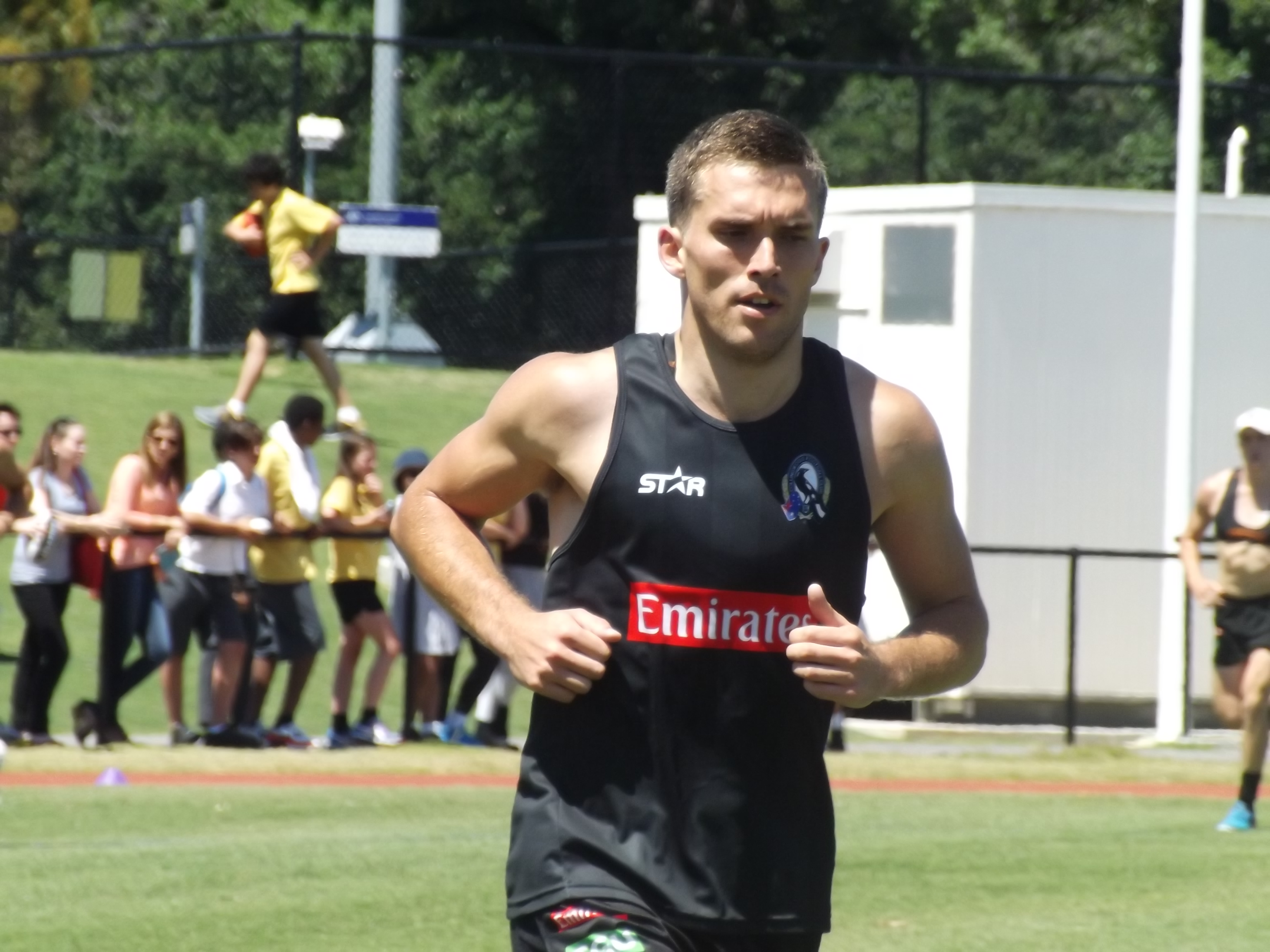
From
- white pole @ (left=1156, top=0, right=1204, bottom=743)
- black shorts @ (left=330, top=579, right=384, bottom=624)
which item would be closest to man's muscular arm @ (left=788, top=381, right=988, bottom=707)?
black shorts @ (left=330, top=579, right=384, bottom=624)

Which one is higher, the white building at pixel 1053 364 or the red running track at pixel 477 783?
the white building at pixel 1053 364

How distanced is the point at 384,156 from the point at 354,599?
29.3ft

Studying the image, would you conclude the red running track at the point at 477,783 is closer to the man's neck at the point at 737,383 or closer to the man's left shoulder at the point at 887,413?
the man's left shoulder at the point at 887,413

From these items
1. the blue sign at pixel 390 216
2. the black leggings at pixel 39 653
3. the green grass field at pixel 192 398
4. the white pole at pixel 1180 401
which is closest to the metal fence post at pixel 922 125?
the blue sign at pixel 390 216

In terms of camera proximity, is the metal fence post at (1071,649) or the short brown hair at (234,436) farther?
the metal fence post at (1071,649)

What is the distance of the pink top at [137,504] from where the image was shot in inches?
481

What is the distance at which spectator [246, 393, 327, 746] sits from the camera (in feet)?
41.4

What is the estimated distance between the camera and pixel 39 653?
39.5 feet

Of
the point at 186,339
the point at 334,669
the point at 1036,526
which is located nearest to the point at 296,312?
the point at 334,669

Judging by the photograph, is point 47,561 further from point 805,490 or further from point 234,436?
point 805,490

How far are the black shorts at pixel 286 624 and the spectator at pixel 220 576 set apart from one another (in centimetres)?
18

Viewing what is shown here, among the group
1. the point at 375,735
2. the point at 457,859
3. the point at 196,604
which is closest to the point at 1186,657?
the point at 375,735

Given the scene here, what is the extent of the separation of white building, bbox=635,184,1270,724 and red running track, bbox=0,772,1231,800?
277cm

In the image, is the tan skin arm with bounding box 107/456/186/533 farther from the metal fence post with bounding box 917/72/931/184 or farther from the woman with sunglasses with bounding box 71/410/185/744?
the metal fence post with bounding box 917/72/931/184
